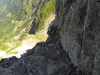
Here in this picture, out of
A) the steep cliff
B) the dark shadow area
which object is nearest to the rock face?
the steep cliff

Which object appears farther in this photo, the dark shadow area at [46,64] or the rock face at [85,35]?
the dark shadow area at [46,64]

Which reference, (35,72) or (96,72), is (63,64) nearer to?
(35,72)

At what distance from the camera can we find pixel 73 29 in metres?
37.4

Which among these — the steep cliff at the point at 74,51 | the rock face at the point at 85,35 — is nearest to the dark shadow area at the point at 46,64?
the steep cliff at the point at 74,51

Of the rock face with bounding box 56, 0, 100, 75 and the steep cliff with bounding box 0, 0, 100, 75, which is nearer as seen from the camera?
the rock face with bounding box 56, 0, 100, 75

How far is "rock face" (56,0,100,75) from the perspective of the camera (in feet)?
95.6

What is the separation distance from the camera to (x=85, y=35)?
31266mm

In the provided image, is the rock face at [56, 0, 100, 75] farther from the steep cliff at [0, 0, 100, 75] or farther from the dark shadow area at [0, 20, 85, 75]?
the dark shadow area at [0, 20, 85, 75]

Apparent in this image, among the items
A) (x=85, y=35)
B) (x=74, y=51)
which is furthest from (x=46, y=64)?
(x=85, y=35)

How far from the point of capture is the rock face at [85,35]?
95.6 feet

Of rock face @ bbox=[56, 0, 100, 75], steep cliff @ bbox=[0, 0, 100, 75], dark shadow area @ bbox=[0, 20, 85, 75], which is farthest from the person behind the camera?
dark shadow area @ bbox=[0, 20, 85, 75]

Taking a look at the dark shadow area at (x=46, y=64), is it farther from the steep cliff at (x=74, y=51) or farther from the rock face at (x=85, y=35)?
the rock face at (x=85, y=35)

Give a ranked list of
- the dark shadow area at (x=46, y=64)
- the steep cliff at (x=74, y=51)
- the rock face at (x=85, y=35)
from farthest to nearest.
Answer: the dark shadow area at (x=46, y=64) < the steep cliff at (x=74, y=51) < the rock face at (x=85, y=35)

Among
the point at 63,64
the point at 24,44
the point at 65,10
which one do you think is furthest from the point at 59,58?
the point at 24,44
